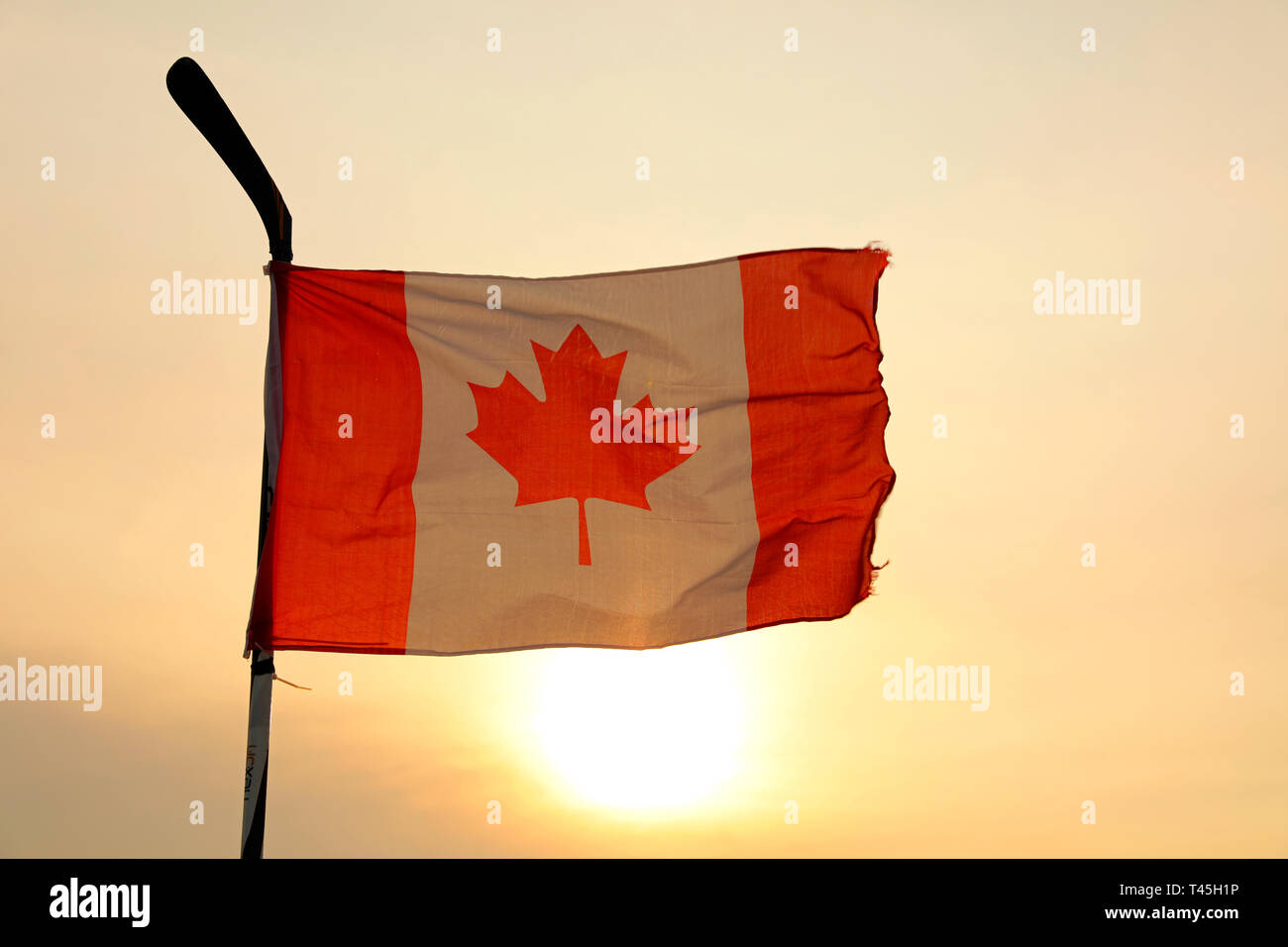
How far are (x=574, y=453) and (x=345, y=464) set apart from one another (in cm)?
163

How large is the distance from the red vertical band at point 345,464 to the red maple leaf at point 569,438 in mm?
592

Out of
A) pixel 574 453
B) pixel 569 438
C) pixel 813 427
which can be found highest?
pixel 813 427

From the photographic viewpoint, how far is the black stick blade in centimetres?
681

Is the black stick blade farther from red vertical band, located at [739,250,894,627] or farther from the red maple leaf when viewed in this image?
red vertical band, located at [739,250,894,627]

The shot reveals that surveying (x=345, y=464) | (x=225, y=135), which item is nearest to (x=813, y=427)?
(x=345, y=464)

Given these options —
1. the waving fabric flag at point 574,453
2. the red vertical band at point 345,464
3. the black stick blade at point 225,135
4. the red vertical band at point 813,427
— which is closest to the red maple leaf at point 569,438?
the waving fabric flag at point 574,453

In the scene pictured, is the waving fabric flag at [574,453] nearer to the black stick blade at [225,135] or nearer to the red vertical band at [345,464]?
the red vertical band at [345,464]

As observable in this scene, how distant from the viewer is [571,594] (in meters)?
8.70

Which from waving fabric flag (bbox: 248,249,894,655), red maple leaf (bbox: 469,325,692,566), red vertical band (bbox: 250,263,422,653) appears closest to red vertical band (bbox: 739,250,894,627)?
waving fabric flag (bbox: 248,249,894,655)

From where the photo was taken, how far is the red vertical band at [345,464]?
26.6 feet

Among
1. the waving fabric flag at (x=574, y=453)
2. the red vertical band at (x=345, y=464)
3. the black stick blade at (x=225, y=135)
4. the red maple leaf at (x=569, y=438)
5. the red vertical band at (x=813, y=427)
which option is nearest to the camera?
the black stick blade at (x=225, y=135)

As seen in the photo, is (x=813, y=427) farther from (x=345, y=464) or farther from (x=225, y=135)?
(x=225, y=135)

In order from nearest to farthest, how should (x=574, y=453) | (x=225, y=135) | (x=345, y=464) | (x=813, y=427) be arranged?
(x=225, y=135) < (x=345, y=464) < (x=574, y=453) < (x=813, y=427)

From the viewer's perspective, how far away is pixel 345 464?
8414 millimetres
